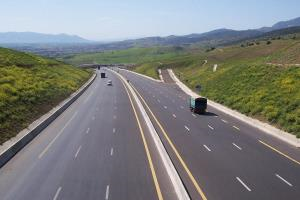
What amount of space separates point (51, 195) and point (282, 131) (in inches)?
1054

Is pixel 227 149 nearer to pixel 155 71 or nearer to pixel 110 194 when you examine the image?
pixel 110 194

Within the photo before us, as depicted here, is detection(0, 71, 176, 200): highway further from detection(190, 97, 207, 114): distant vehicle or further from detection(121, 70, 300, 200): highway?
detection(190, 97, 207, 114): distant vehicle

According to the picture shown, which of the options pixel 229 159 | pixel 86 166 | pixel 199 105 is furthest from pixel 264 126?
pixel 86 166

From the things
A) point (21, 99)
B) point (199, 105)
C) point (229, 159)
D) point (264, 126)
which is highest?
point (229, 159)

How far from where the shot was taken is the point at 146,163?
3178cm

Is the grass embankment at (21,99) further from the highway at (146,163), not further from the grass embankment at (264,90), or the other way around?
the grass embankment at (264,90)

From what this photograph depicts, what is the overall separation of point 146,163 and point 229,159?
6.49 m

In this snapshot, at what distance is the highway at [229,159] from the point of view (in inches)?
1008

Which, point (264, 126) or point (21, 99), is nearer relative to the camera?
point (264, 126)

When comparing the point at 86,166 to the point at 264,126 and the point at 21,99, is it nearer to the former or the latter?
the point at 264,126

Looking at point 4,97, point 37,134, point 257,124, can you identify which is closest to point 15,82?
point 4,97

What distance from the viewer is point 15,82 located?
237 ft

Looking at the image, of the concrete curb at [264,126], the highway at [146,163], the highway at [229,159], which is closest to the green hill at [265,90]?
the concrete curb at [264,126]

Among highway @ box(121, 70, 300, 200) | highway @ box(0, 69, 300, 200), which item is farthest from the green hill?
highway @ box(0, 69, 300, 200)
